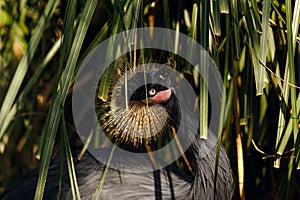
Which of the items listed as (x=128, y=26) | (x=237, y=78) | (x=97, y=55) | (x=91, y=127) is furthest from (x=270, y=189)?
(x=128, y=26)

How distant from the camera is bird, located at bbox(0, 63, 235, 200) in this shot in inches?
53.7

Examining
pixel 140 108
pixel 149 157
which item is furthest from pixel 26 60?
pixel 149 157

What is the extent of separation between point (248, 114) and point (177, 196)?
233 millimetres

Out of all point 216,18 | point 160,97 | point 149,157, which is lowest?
point 149,157

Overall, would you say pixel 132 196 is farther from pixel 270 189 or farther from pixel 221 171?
pixel 270 189

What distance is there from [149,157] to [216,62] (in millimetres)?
424

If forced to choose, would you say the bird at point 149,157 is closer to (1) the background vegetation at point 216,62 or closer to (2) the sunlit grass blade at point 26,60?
(1) the background vegetation at point 216,62

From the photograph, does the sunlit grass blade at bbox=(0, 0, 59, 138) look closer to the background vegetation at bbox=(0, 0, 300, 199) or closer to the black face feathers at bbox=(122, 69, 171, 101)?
the background vegetation at bbox=(0, 0, 300, 199)

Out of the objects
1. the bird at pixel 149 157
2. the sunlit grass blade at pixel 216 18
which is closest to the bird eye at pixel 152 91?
the bird at pixel 149 157

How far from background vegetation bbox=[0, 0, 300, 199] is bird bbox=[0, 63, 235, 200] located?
8 cm

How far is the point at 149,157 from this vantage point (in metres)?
1.55

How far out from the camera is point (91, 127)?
4.98ft

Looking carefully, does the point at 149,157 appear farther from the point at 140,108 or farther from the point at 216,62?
the point at 216,62

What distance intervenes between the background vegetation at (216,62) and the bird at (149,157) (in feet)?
0.27
